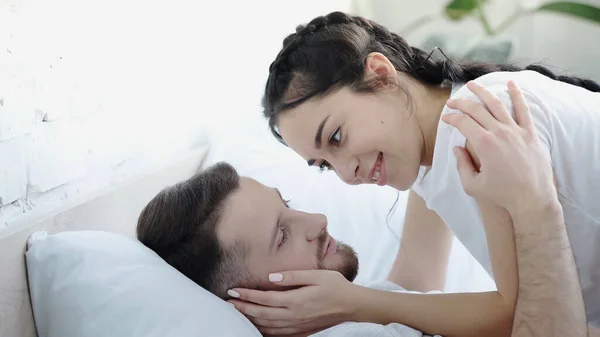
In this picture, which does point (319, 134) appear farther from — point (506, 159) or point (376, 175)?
point (506, 159)

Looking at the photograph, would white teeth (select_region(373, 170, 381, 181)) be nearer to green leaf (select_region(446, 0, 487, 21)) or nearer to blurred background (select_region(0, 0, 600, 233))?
blurred background (select_region(0, 0, 600, 233))

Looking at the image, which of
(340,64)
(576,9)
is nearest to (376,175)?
(340,64)

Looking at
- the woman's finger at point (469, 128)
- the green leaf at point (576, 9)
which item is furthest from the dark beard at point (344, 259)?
the green leaf at point (576, 9)

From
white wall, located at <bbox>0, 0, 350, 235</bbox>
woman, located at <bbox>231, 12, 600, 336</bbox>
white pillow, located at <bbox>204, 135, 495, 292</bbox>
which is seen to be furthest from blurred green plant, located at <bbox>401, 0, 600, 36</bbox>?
woman, located at <bbox>231, 12, 600, 336</bbox>

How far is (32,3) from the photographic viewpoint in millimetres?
1143

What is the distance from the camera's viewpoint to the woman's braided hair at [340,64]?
1.15 meters

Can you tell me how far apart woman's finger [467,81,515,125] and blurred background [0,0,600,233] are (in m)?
0.77

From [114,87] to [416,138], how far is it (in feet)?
2.31

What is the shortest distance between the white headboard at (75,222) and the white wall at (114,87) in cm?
5

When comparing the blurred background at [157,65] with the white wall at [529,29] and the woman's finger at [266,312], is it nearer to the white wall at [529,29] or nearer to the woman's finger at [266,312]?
the white wall at [529,29]

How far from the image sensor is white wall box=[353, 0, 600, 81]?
2.33 m

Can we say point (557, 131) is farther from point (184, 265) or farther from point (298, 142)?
point (184, 265)

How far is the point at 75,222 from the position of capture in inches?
46.1

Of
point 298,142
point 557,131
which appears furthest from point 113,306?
point 557,131
